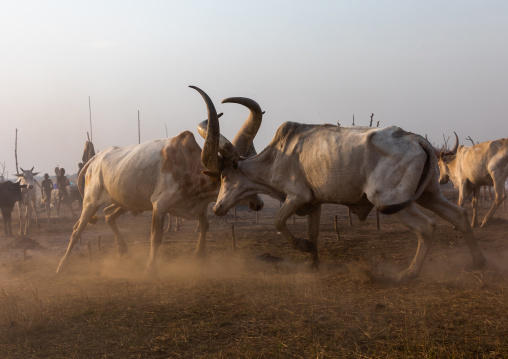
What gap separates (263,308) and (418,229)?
215 cm

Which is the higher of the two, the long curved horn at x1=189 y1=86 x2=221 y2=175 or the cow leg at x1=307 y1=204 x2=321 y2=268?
the long curved horn at x1=189 y1=86 x2=221 y2=175

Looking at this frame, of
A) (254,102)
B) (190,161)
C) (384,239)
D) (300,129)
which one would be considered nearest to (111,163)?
(190,161)

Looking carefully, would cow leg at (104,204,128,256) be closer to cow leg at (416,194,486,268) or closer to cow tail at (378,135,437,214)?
cow tail at (378,135,437,214)

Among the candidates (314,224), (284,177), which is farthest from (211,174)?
(314,224)

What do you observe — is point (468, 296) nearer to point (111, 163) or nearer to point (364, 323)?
point (364, 323)

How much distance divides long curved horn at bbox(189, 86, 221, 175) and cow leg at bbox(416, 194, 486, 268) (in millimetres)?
2874

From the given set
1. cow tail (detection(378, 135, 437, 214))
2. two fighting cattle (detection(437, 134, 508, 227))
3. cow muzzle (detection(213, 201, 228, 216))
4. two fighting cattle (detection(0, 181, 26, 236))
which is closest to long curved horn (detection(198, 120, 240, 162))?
cow muzzle (detection(213, 201, 228, 216))

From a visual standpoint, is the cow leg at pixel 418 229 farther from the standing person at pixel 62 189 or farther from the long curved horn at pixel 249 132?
the standing person at pixel 62 189

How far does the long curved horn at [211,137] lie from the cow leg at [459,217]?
287 centimetres

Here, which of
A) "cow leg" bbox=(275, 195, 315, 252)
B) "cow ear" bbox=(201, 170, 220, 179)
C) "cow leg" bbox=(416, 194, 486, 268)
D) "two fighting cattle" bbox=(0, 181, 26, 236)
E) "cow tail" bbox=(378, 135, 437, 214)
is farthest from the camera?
"two fighting cattle" bbox=(0, 181, 26, 236)

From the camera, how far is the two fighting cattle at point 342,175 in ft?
20.0

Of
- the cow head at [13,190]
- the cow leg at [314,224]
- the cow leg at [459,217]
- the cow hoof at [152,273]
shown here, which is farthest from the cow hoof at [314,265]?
the cow head at [13,190]

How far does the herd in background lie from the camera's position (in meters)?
6.16

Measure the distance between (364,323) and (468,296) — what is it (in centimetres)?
135
